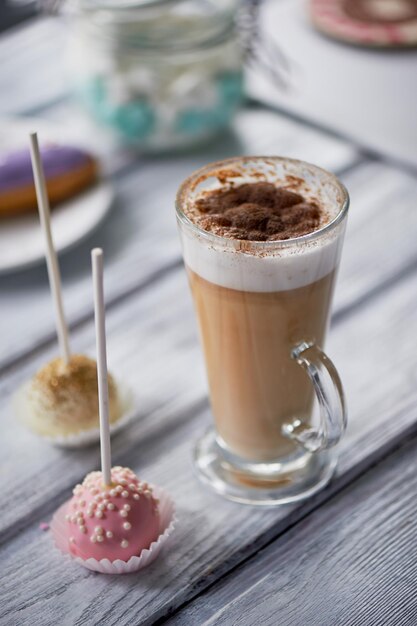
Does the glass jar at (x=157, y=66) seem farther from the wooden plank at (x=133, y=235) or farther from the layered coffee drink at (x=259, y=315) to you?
the layered coffee drink at (x=259, y=315)

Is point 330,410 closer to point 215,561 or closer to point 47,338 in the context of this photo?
point 215,561

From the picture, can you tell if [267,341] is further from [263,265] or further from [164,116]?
[164,116]

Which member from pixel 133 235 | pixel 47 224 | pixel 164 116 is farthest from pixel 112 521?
pixel 164 116

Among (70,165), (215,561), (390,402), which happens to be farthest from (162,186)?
(215,561)

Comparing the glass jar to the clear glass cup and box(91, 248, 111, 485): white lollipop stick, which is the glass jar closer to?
the clear glass cup

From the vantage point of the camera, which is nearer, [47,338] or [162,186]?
[47,338]

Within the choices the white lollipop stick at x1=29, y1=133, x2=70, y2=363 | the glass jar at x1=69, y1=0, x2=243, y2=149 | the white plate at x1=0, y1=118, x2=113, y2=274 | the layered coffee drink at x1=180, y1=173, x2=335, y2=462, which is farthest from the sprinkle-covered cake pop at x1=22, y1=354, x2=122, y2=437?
the glass jar at x1=69, y1=0, x2=243, y2=149
